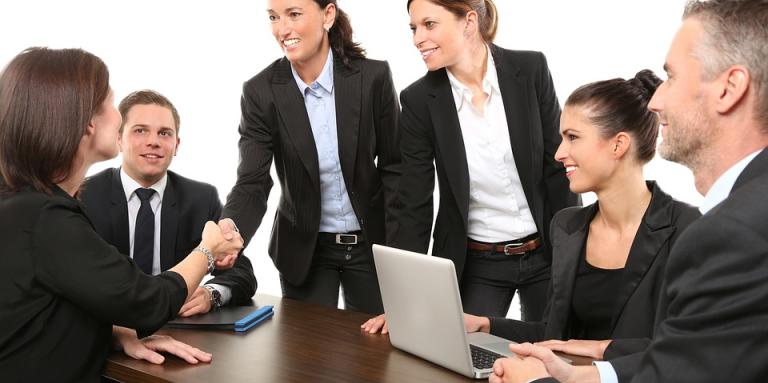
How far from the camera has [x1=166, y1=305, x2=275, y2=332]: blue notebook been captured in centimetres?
274

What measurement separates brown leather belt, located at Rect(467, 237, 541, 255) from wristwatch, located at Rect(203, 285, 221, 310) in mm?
953

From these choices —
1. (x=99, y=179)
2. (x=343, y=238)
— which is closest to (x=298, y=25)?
(x=343, y=238)

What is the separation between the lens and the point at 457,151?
3328 mm

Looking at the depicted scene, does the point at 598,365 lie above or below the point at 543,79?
below

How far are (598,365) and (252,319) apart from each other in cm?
109

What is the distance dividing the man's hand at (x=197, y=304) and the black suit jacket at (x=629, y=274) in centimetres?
90

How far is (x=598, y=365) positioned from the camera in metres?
2.16

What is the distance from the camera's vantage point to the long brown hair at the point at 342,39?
3.59 meters

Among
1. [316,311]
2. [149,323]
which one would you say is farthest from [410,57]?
[149,323]

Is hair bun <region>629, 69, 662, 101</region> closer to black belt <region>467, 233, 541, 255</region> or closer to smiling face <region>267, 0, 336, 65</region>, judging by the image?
black belt <region>467, 233, 541, 255</region>

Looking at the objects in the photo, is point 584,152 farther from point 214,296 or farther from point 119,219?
point 119,219

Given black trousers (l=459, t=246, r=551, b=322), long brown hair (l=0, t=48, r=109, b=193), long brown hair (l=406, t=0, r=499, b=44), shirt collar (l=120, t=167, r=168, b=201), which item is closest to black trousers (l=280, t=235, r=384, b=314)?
black trousers (l=459, t=246, r=551, b=322)

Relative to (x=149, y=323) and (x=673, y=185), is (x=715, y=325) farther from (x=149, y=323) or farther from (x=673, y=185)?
(x=673, y=185)

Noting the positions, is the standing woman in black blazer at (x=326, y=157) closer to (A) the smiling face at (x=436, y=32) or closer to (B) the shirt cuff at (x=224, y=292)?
(A) the smiling face at (x=436, y=32)
